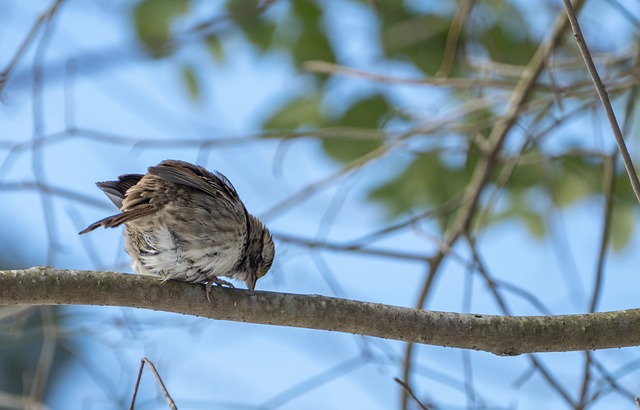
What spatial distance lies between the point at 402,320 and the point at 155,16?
331cm

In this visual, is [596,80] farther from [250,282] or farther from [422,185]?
[422,185]

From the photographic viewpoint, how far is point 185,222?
12.8ft

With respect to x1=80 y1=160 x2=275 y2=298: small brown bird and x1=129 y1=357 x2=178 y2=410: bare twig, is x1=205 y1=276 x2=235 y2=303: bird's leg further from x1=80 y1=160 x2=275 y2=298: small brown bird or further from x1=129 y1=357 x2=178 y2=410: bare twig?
x1=129 y1=357 x2=178 y2=410: bare twig

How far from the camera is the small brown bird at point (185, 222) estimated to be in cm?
374

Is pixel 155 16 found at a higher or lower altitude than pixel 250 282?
higher

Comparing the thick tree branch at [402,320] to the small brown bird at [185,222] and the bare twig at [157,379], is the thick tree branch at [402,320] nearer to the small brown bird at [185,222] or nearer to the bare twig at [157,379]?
the bare twig at [157,379]

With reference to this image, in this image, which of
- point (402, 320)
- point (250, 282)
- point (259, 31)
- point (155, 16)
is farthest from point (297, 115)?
point (402, 320)

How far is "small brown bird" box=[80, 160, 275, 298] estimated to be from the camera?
3742mm

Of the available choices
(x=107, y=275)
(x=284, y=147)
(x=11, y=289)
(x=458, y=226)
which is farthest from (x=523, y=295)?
(x=11, y=289)

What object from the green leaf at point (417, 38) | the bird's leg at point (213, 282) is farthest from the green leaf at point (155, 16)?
the bird's leg at point (213, 282)

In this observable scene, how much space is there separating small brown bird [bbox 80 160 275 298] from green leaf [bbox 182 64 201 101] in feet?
6.81

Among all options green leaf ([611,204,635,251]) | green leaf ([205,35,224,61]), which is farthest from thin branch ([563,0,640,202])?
green leaf ([205,35,224,61])

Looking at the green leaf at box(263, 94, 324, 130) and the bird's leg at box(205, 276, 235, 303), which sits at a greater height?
the green leaf at box(263, 94, 324, 130)

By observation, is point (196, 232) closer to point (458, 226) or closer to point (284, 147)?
point (284, 147)
